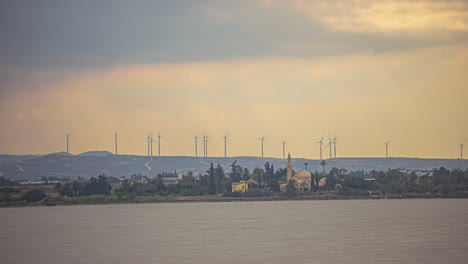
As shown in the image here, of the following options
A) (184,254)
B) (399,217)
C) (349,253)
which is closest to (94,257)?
(184,254)

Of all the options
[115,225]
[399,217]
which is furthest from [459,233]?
[115,225]

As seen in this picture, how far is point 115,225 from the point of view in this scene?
140 meters

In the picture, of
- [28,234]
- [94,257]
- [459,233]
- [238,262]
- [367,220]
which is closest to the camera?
[238,262]

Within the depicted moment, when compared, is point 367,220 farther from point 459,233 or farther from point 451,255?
point 451,255

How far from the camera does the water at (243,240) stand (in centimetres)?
8394

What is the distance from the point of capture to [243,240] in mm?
103688

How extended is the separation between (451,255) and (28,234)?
70000 mm

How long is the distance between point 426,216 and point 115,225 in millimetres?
65188

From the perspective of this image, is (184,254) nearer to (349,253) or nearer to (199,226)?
(349,253)

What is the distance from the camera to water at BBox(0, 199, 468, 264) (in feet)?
275

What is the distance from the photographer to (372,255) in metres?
84.2

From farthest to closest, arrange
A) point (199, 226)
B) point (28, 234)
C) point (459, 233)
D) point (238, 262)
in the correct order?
point (199, 226)
point (28, 234)
point (459, 233)
point (238, 262)

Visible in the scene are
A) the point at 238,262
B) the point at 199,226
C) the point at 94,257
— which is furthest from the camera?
the point at 199,226

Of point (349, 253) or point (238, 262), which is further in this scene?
point (349, 253)
